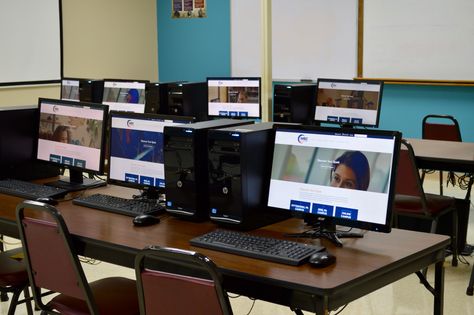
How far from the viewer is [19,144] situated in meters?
3.89

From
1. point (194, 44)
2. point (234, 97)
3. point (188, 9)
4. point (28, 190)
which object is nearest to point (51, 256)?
point (28, 190)

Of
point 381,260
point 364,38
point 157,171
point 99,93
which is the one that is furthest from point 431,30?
point 381,260

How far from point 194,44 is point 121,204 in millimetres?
6586

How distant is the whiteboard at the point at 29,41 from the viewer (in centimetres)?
799

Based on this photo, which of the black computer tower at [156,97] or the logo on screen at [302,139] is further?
the black computer tower at [156,97]

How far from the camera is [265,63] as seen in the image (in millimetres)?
6906

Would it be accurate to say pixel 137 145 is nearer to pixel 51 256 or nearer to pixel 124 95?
pixel 51 256

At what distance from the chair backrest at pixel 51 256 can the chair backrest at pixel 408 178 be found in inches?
84.8

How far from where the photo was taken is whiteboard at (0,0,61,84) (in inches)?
314

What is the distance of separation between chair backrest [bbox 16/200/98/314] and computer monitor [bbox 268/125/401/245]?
0.78m

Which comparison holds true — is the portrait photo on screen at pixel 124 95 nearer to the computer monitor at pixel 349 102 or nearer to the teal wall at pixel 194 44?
the computer monitor at pixel 349 102

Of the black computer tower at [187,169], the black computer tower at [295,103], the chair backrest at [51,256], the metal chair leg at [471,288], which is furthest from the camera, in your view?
the black computer tower at [295,103]

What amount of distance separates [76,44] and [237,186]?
6.63m

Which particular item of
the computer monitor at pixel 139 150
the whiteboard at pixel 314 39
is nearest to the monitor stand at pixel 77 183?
the computer monitor at pixel 139 150
